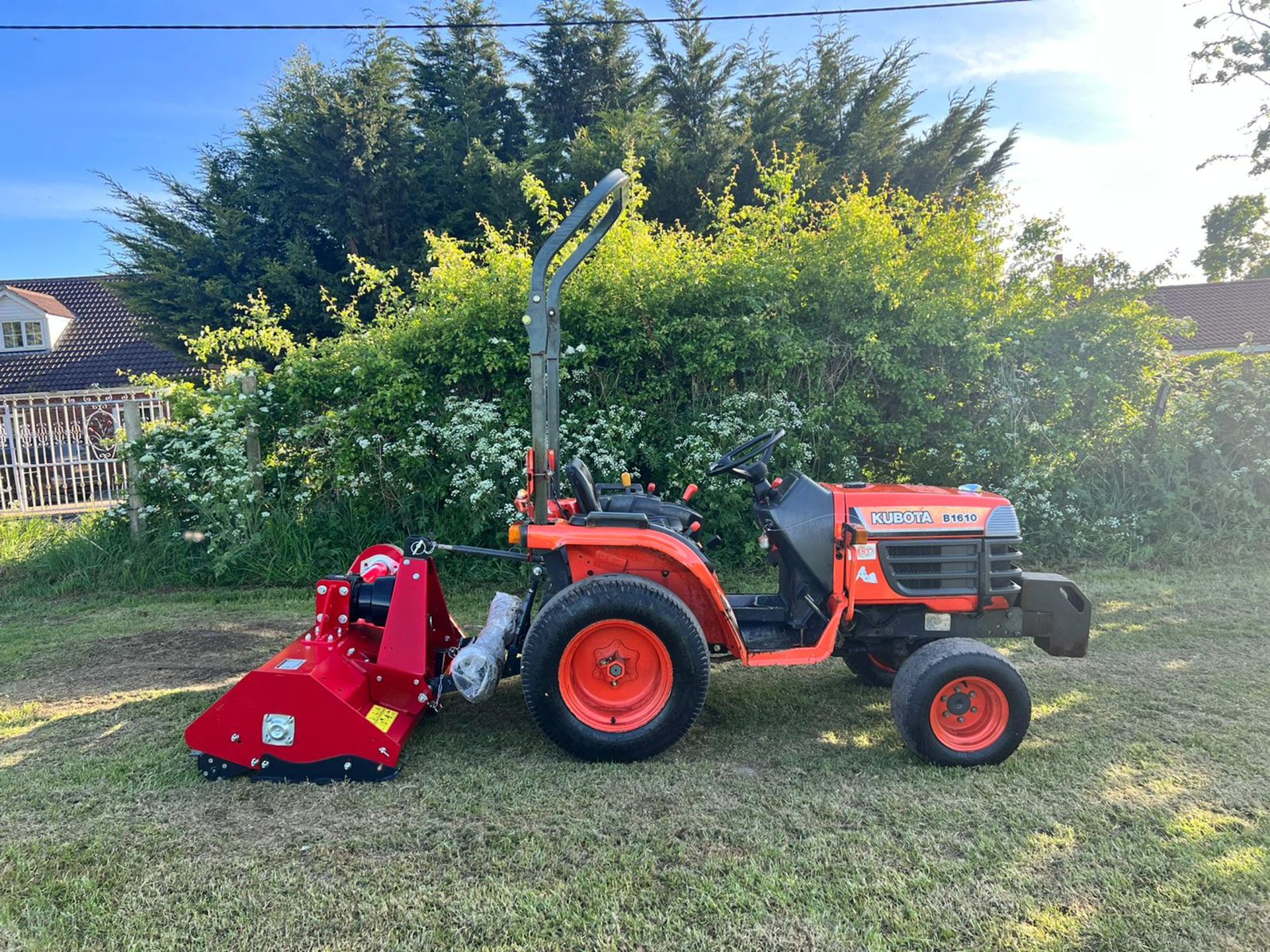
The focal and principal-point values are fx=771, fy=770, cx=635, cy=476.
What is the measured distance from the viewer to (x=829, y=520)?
329 centimetres

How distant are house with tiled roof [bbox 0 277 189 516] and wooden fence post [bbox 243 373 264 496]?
3.30 feet

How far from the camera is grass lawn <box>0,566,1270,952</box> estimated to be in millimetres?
2113

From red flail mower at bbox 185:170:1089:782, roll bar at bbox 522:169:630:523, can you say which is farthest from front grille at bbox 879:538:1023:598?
roll bar at bbox 522:169:630:523

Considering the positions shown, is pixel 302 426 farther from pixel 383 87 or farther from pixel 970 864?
pixel 383 87

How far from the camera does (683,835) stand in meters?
2.57

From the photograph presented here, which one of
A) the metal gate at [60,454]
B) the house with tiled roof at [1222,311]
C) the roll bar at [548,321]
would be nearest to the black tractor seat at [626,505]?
the roll bar at [548,321]

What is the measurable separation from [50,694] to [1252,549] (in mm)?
8862

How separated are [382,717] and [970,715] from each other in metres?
2.38

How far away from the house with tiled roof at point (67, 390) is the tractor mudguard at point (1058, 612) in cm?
684

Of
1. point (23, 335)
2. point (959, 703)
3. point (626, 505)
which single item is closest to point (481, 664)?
point (626, 505)

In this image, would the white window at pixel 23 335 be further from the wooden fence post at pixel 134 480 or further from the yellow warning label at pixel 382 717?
the yellow warning label at pixel 382 717

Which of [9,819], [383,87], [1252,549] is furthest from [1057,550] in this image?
[383,87]

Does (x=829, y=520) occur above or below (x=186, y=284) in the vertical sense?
below

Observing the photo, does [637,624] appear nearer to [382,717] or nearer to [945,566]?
[382,717]
